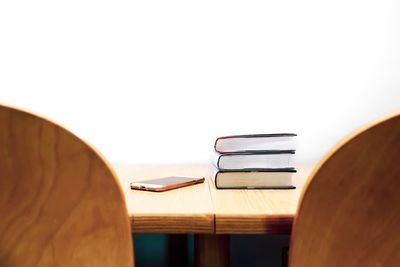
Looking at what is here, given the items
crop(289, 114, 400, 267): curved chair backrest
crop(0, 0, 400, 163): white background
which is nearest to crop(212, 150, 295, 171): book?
crop(289, 114, 400, 267): curved chair backrest

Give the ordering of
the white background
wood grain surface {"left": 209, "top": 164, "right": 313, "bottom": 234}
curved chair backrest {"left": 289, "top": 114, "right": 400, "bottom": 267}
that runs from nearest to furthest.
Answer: curved chair backrest {"left": 289, "top": 114, "right": 400, "bottom": 267}, wood grain surface {"left": 209, "top": 164, "right": 313, "bottom": 234}, the white background

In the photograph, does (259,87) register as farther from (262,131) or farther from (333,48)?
(333,48)

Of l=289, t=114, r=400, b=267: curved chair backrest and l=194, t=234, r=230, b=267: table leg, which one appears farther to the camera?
l=194, t=234, r=230, b=267: table leg

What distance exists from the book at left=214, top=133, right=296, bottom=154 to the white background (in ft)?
1.68

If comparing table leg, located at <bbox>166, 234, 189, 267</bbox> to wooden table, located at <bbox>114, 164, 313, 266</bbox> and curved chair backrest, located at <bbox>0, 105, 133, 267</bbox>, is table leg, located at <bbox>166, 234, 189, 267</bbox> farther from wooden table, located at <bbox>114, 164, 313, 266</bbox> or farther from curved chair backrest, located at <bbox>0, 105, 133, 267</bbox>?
curved chair backrest, located at <bbox>0, 105, 133, 267</bbox>

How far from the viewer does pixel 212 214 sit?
0.56m

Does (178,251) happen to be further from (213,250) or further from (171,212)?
(171,212)

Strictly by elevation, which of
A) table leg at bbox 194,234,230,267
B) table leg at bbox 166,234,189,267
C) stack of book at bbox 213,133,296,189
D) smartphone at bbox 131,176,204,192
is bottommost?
table leg at bbox 166,234,189,267

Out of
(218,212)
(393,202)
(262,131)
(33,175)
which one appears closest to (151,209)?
(218,212)

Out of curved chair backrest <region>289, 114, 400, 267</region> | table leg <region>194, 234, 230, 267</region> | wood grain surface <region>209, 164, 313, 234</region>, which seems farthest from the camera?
table leg <region>194, 234, 230, 267</region>

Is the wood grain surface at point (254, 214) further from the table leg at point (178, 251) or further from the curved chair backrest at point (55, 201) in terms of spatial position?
the table leg at point (178, 251)

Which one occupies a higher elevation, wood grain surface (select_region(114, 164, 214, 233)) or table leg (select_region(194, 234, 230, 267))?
wood grain surface (select_region(114, 164, 214, 233))

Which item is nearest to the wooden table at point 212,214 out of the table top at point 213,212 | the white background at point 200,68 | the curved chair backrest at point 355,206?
the table top at point 213,212

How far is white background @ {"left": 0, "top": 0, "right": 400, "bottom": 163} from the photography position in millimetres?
1336
